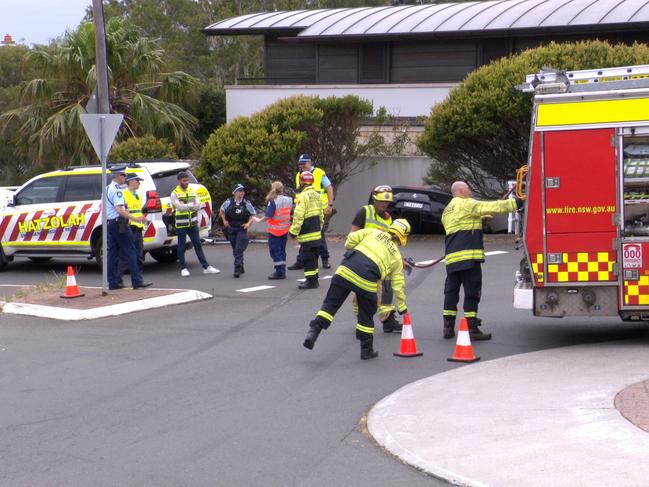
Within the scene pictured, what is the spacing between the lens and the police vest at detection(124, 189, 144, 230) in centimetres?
1512

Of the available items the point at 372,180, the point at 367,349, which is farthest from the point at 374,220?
the point at 372,180

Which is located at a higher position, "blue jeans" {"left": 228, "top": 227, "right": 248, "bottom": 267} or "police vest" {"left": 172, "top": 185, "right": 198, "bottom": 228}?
"police vest" {"left": 172, "top": 185, "right": 198, "bottom": 228}

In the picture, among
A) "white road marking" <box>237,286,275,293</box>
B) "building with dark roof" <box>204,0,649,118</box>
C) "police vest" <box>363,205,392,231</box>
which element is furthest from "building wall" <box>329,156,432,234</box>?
"police vest" <box>363,205,392,231</box>

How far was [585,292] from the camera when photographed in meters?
10.3

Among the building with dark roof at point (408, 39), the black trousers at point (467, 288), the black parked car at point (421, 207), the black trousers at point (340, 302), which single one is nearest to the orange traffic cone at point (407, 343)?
the black trousers at point (340, 302)

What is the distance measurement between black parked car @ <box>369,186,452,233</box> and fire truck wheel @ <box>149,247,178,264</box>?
606 cm

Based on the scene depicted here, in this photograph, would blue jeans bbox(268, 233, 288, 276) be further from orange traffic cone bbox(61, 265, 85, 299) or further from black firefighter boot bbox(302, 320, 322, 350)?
black firefighter boot bbox(302, 320, 322, 350)

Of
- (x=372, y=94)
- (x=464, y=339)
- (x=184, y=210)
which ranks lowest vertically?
(x=464, y=339)

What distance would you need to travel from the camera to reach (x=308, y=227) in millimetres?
14578

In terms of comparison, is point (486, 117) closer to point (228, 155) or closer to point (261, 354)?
point (228, 155)

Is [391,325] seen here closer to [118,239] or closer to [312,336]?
[312,336]

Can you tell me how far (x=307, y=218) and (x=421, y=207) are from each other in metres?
8.89

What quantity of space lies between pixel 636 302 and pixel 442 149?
13133mm

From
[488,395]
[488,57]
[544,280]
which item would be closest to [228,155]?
[488,57]
